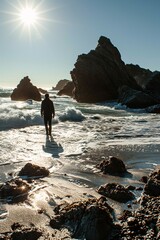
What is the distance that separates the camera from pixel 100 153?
9.79 metres

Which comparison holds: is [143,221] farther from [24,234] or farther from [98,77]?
[98,77]

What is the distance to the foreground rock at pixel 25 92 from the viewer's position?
59844 mm

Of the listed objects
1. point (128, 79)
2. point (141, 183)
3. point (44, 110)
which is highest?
point (128, 79)

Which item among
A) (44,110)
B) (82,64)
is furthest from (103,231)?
(82,64)

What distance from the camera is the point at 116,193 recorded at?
5.44 meters

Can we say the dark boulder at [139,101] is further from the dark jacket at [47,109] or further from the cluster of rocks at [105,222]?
the cluster of rocks at [105,222]

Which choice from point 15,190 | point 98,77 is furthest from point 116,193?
point 98,77

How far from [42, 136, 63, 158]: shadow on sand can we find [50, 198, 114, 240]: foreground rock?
190 inches

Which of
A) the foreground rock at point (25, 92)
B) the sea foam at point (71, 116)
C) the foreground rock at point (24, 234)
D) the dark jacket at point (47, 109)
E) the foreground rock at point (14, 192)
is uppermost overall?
the foreground rock at point (25, 92)

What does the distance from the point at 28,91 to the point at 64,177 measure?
55.2 metres

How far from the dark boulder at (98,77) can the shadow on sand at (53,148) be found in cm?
3978

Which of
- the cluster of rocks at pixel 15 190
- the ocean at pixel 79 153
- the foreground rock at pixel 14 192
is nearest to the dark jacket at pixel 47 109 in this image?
the ocean at pixel 79 153

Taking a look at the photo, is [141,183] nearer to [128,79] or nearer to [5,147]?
[5,147]

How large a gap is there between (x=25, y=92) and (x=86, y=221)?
58078mm
